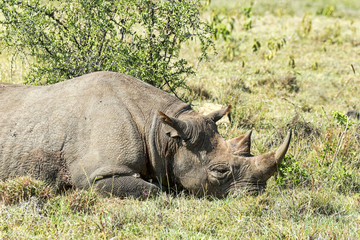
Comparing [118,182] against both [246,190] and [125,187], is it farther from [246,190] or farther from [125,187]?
[246,190]

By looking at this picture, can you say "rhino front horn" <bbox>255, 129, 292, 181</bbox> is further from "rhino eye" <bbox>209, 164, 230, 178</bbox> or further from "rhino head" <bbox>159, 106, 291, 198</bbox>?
"rhino eye" <bbox>209, 164, 230, 178</bbox>

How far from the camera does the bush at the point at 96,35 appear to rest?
782 cm

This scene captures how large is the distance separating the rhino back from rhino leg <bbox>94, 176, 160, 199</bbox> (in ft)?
0.78

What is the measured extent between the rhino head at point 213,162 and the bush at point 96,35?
2001 mm

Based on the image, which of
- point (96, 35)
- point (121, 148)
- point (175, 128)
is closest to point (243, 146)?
point (175, 128)

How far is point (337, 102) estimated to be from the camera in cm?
1058

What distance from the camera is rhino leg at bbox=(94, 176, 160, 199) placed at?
5766mm

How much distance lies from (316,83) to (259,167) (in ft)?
20.4

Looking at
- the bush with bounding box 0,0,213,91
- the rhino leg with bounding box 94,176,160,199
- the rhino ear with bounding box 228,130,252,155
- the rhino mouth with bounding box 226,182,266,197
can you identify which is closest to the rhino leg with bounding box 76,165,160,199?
the rhino leg with bounding box 94,176,160,199

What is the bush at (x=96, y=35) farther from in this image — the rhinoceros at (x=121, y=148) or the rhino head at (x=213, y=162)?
the rhino head at (x=213, y=162)

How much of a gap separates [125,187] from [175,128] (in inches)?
34.6

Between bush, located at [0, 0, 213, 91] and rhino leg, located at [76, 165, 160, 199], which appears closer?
rhino leg, located at [76, 165, 160, 199]

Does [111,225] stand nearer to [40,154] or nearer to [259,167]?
[40,154]

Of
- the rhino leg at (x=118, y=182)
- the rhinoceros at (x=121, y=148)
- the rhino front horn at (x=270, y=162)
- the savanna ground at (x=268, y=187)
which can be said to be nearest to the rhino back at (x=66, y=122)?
the rhinoceros at (x=121, y=148)
